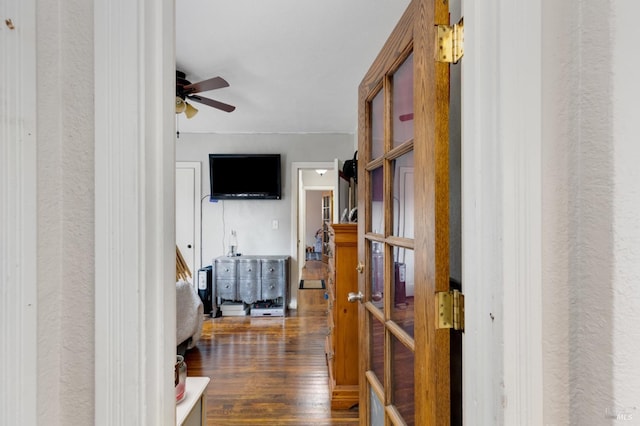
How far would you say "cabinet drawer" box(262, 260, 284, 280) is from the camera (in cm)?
401

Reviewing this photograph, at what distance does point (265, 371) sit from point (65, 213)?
248cm

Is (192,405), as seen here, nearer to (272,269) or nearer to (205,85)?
(205,85)

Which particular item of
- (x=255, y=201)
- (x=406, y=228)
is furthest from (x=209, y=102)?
(x=406, y=228)

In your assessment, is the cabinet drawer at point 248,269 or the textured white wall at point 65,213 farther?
the cabinet drawer at point 248,269

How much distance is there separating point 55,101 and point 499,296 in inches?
35.8

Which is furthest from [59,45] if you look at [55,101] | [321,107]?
[321,107]

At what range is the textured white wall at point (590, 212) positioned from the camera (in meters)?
0.52

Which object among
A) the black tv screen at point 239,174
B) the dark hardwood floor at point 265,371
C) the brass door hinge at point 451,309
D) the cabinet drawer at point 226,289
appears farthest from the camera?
the black tv screen at point 239,174

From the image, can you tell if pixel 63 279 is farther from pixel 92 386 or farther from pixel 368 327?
pixel 368 327

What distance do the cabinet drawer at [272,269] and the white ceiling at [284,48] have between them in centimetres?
188

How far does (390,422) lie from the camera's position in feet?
3.64

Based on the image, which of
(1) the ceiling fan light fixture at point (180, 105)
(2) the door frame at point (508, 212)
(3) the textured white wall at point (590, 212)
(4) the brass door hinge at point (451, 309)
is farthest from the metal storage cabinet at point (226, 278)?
(3) the textured white wall at point (590, 212)

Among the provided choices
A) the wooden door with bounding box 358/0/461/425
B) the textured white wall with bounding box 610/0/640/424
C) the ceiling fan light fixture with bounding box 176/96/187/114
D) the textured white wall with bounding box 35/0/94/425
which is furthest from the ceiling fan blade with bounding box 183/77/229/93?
the textured white wall with bounding box 610/0/640/424

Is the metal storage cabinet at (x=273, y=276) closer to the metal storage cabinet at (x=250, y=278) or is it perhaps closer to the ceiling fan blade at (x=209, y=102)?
the metal storage cabinet at (x=250, y=278)
